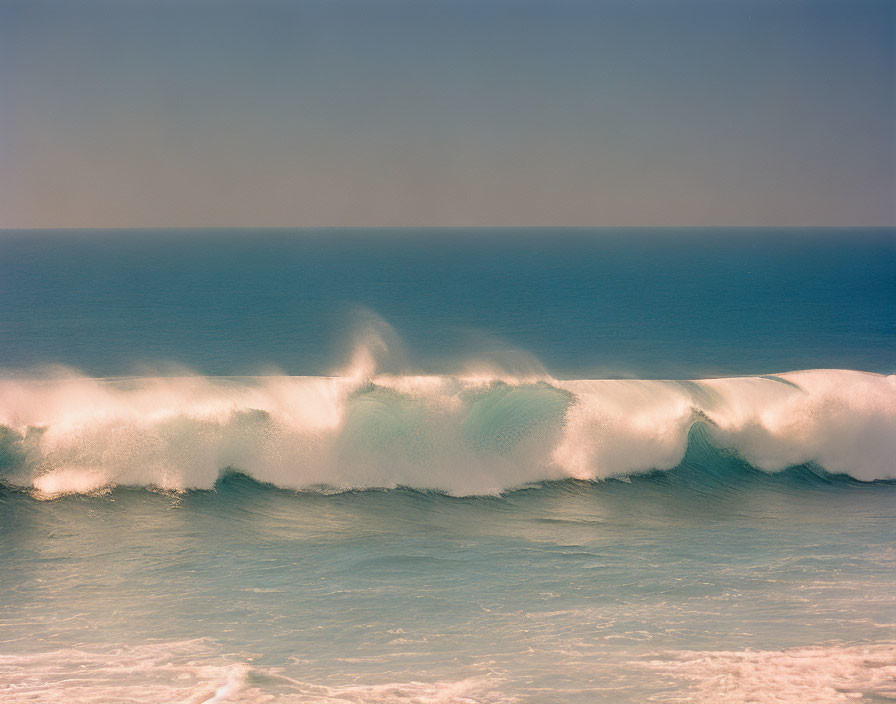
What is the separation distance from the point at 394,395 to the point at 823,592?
583 cm

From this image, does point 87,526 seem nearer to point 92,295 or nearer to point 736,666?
point 736,666

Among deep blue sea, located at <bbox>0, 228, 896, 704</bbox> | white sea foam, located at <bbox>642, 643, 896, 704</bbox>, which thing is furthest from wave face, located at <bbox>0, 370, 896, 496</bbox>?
white sea foam, located at <bbox>642, 643, 896, 704</bbox>

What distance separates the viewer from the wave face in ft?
33.8

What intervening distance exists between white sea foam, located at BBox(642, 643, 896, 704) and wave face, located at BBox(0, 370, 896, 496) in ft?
14.3

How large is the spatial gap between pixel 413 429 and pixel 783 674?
19.1ft

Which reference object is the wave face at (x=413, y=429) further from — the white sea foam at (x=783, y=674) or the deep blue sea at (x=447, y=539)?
the white sea foam at (x=783, y=674)

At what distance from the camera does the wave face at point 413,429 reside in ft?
33.8

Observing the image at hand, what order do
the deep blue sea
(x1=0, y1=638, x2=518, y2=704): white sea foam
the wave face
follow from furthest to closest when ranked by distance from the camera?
the wave face → the deep blue sea → (x1=0, y1=638, x2=518, y2=704): white sea foam

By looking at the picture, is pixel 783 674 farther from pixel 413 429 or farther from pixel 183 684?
pixel 413 429

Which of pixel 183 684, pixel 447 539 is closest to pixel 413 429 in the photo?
pixel 447 539

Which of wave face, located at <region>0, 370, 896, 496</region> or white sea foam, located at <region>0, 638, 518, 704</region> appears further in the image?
wave face, located at <region>0, 370, 896, 496</region>

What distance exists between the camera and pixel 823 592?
285 inches

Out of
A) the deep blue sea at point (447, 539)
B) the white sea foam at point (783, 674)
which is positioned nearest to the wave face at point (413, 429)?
the deep blue sea at point (447, 539)

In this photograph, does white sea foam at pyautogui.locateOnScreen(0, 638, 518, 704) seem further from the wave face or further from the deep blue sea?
the wave face
